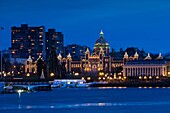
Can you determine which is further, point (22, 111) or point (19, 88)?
point (19, 88)

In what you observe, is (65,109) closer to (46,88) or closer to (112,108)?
(112,108)

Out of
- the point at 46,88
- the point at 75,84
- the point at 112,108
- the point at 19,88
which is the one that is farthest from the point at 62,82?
the point at 112,108

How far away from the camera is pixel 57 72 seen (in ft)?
599

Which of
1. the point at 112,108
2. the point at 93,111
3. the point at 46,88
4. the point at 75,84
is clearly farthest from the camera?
the point at 75,84

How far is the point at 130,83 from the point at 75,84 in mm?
13602

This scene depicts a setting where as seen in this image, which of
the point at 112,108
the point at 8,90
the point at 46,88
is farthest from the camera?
the point at 46,88

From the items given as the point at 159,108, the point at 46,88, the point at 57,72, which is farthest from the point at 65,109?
the point at 57,72

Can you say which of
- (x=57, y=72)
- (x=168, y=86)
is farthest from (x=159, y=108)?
(x=57, y=72)

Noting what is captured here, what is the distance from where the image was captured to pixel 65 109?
234ft

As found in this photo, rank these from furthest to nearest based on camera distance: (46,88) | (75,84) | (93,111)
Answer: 1. (75,84)
2. (46,88)
3. (93,111)

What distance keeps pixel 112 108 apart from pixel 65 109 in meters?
4.74

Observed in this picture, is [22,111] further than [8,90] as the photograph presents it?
No

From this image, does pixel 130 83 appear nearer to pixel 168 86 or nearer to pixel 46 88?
pixel 168 86

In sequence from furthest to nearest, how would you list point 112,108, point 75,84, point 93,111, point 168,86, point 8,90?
point 75,84 → point 168,86 → point 8,90 → point 112,108 → point 93,111
